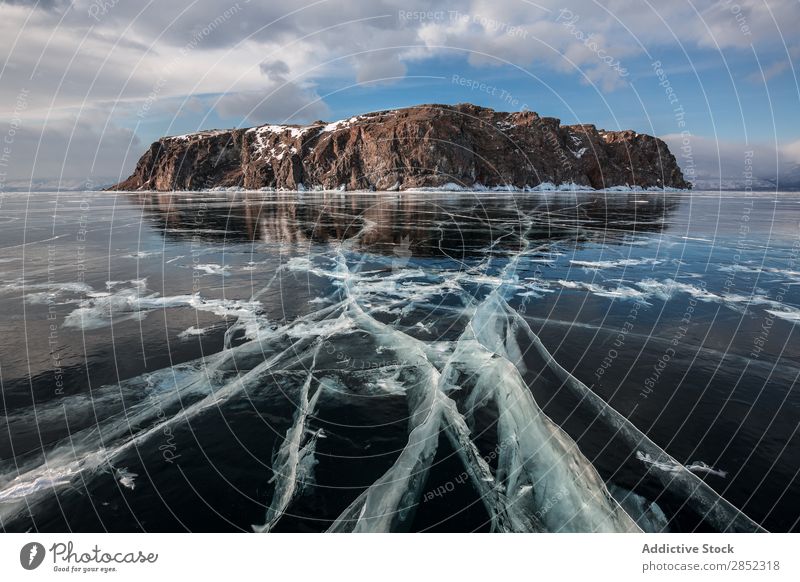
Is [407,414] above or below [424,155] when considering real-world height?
below

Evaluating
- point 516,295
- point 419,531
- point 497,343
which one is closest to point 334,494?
point 419,531

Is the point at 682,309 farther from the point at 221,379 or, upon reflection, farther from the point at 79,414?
the point at 79,414

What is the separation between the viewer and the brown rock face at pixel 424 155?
370 feet
